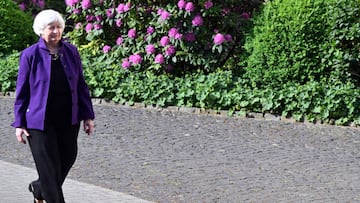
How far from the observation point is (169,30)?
11.7 meters

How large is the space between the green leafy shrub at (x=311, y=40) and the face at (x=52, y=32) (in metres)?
5.32

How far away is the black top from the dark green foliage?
26.4ft

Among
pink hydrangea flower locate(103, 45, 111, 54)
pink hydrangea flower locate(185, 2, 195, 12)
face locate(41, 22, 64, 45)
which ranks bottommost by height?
face locate(41, 22, 64, 45)

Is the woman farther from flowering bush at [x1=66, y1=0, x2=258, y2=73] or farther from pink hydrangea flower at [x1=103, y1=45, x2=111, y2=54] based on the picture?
pink hydrangea flower at [x1=103, y1=45, x2=111, y2=54]

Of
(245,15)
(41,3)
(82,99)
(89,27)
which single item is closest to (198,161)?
(82,99)

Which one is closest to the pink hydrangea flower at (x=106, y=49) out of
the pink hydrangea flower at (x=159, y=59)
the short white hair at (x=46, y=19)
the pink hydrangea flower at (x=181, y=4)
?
the pink hydrangea flower at (x=159, y=59)

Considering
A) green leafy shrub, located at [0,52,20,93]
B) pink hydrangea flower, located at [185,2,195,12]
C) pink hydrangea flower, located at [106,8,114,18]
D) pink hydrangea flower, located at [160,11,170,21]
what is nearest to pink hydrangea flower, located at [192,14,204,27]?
pink hydrangea flower, located at [185,2,195,12]

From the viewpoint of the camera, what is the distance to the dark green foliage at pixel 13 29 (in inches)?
535

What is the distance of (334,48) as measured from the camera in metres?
10.5

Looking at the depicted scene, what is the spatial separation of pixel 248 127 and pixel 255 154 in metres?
1.10

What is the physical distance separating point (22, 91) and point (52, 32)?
434 millimetres

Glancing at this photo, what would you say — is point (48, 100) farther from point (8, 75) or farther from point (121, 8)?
point (121, 8)

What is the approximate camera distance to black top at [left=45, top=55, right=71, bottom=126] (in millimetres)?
5672

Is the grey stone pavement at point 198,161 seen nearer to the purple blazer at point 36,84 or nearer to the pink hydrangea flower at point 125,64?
the purple blazer at point 36,84
